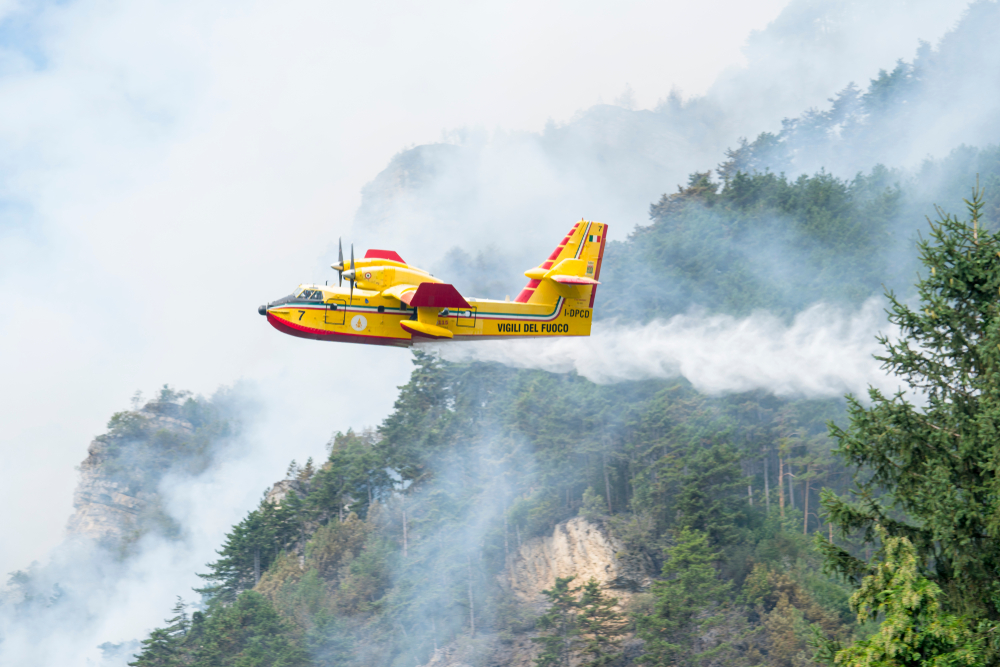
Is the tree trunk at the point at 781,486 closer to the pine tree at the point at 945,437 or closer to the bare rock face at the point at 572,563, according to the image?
the bare rock face at the point at 572,563

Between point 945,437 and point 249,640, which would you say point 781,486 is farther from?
point 945,437

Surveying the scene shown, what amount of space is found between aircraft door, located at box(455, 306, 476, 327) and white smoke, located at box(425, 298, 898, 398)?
424 centimetres

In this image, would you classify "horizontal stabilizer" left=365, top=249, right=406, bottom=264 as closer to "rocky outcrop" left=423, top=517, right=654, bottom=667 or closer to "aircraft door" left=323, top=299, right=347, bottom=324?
"aircraft door" left=323, top=299, right=347, bottom=324

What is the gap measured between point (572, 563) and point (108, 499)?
3507 inches

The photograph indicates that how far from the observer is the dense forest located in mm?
41031

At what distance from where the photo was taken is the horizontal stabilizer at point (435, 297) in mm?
25281

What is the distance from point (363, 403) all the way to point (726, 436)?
90.0 meters

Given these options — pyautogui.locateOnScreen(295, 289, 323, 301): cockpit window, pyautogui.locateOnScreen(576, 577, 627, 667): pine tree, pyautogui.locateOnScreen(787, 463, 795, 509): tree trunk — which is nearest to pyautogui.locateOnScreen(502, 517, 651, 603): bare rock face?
pyautogui.locateOnScreen(576, 577, 627, 667): pine tree

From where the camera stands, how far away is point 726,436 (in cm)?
5281

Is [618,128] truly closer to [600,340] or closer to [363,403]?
[363,403]

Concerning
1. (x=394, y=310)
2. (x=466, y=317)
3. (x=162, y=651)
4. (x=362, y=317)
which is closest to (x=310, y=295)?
(x=362, y=317)

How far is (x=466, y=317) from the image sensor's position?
27.1 m

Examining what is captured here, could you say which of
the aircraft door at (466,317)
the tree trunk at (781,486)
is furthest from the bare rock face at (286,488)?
the aircraft door at (466,317)

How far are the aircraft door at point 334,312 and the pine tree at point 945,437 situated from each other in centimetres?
1547
